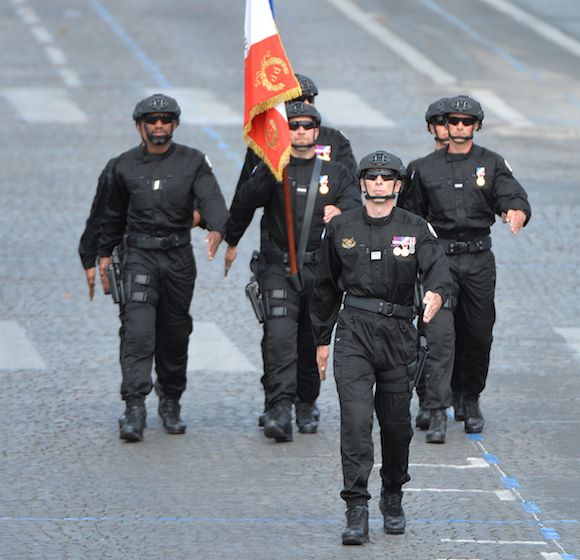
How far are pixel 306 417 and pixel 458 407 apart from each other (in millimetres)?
1062

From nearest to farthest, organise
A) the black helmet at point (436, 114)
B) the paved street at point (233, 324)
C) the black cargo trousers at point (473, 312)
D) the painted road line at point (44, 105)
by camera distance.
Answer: the paved street at point (233, 324), the black cargo trousers at point (473, 312), the black helmet at point (436, 114), the painted road line at point (44, 105)

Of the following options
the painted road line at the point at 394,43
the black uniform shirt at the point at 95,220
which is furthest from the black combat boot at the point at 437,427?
the painted road line at the point at 394,43

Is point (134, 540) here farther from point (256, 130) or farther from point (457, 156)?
point (457, 156)

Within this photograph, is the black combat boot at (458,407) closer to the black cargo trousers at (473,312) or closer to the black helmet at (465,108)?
the black cargo trousers at (473,312)

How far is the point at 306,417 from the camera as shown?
12.5 meters

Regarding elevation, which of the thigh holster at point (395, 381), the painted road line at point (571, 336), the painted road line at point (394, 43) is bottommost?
the painted road line at point (571, 336)

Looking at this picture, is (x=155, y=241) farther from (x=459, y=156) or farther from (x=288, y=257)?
(x=459, y=156)

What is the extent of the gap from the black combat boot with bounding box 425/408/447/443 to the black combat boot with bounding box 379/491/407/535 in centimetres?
194

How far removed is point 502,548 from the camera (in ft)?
32.4

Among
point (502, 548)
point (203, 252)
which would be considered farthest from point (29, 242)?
point (502, 548)

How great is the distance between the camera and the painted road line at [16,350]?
46.2 feet

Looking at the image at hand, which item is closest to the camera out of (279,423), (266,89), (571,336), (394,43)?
(266,89)

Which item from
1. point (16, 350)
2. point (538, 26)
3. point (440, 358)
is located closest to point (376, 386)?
point (440, 358)

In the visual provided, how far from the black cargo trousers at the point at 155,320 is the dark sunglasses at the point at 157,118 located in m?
0.83
